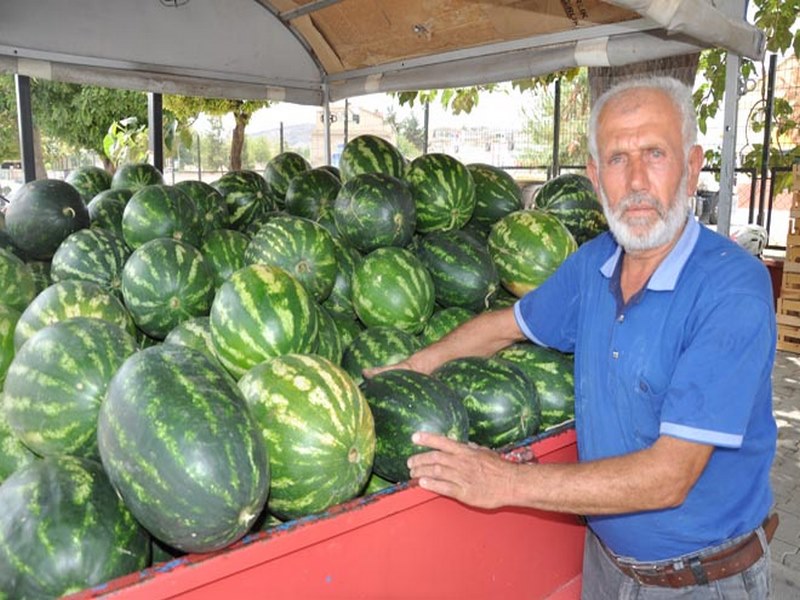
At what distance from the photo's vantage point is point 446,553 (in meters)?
1.83

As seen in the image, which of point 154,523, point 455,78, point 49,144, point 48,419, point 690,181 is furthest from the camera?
point 49,144

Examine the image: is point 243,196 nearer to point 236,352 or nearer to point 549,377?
point 236,352

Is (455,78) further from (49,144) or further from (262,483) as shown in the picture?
(49,144)

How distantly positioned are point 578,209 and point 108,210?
2415 millimetres

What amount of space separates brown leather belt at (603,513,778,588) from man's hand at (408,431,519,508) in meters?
0.67

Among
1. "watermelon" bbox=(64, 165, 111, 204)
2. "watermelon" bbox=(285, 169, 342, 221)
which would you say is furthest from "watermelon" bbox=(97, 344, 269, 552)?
"watermelon" bbox=(64, 165, 111, 204)

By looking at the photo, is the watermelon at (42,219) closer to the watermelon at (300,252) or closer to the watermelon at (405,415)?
the watermelon at (300,252)

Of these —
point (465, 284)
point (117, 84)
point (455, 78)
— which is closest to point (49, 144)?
point (117, 84)

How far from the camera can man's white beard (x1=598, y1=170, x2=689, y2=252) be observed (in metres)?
2.05

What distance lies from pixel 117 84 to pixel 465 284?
3073 mm

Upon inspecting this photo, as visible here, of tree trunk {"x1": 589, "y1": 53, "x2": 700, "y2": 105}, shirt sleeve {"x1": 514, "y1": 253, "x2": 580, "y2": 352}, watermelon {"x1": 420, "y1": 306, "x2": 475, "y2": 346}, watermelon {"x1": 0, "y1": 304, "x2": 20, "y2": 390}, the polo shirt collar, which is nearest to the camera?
the polo shirt collar

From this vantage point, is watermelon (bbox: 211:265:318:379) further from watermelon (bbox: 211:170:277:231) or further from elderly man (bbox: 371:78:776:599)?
watermelon (bbox: 211:170:277:231)

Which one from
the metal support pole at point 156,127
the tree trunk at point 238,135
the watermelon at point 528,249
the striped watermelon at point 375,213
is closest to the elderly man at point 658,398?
the watermelon at point 528,249

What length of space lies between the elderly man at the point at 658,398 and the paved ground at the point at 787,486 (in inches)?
64.5
